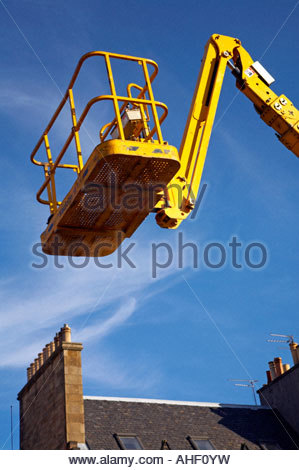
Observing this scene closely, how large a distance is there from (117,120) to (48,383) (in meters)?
12.1

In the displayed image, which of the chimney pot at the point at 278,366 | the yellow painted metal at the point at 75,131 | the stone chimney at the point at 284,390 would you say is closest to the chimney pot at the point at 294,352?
the stone chimney at the point at 284,390

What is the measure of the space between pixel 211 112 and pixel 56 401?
400 inches

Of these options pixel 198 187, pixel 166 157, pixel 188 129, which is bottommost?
pixel 166 157

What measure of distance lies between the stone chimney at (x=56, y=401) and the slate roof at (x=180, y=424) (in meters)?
1.05

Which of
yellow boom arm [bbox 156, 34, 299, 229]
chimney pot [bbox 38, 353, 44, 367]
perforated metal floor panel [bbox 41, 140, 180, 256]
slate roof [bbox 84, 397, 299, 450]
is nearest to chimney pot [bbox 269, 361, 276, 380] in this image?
slate roof [bbox 84, 397, 299, 450]

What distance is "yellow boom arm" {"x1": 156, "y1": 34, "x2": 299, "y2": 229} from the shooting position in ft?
59.4

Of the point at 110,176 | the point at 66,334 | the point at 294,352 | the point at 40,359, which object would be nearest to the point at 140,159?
the point at 110,176

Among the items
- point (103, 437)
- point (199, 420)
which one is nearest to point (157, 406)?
point (199, 420)

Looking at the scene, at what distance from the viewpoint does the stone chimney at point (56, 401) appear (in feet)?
80.6

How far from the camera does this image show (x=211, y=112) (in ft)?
64.3

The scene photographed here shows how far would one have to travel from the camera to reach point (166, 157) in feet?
52.4

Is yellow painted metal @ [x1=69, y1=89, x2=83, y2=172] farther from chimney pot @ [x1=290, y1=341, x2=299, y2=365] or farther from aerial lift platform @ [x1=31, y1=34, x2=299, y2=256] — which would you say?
chimney pot @ [x1=290, y1=341, x2=299, y2=365]

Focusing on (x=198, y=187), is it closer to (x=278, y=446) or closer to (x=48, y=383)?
(x=48, y=383)

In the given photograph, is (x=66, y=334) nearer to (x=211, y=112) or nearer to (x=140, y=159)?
(x=211, y=112)
